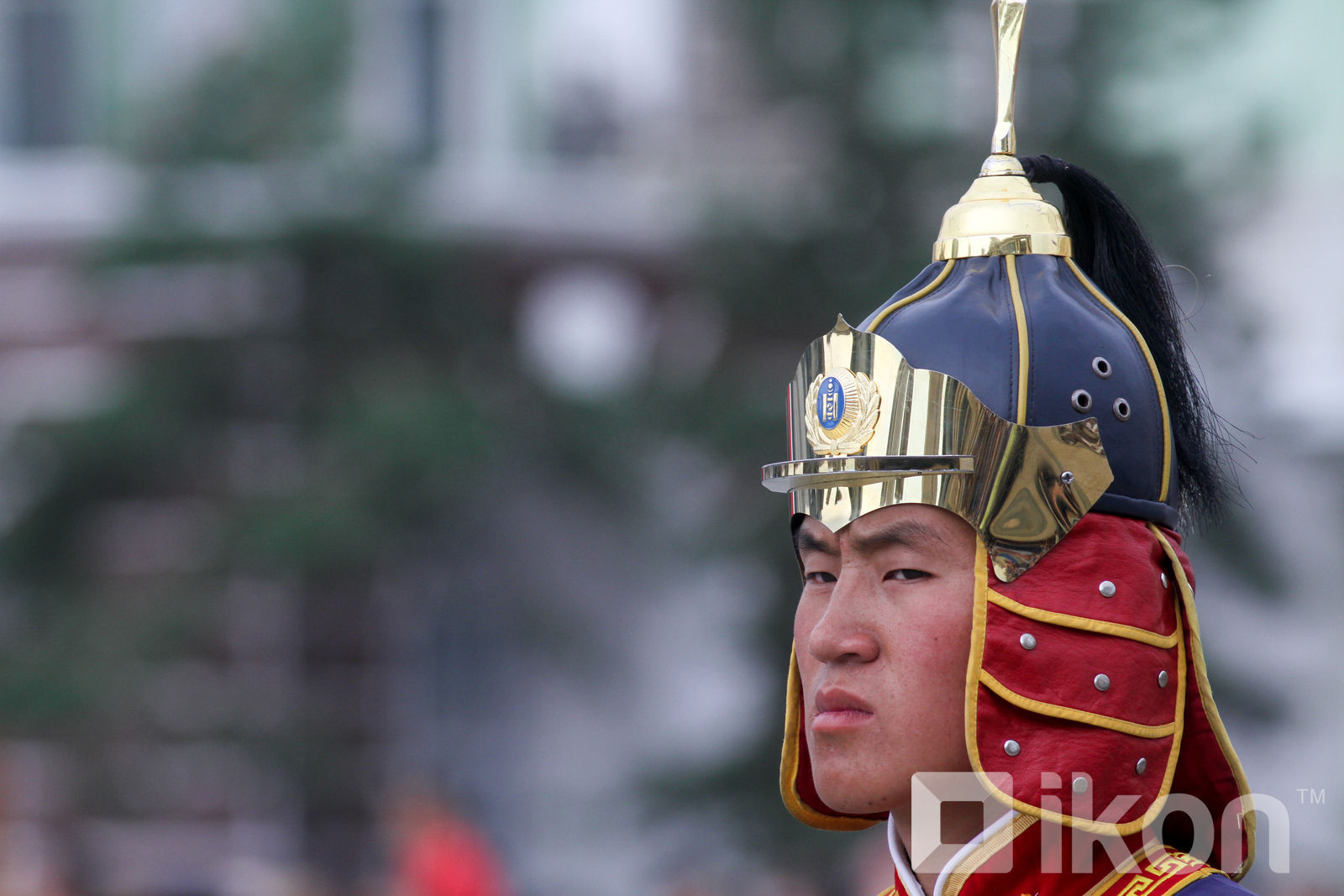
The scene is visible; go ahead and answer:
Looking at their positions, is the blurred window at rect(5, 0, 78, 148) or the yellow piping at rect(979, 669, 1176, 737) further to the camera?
the blurred window at rect(5, 0, 78, 148)

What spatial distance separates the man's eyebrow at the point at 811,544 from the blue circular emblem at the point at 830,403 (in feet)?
0.52

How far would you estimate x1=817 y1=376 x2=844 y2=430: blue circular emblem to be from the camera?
2416mm

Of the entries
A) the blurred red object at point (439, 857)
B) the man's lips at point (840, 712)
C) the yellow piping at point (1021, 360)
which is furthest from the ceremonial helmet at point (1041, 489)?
the blurred red object at point (439, 857)

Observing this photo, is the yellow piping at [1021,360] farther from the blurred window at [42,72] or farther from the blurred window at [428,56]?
the blurred window at [42,72]

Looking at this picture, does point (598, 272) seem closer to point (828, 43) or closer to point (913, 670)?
point (828, 43)

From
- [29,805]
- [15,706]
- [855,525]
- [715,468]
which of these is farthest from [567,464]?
[855,525]

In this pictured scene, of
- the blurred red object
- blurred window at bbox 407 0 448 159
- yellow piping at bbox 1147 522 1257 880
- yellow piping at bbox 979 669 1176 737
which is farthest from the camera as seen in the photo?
blurred window at bbox 407 0 448 159

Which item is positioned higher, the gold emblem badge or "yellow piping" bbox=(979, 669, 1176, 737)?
the gold emblem badge

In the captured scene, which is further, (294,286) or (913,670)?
(294,286)

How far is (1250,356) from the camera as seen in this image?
28.2 feet

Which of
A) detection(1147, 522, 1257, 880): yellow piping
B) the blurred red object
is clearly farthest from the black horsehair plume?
the blurred red object

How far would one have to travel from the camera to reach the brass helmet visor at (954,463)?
7.56 ft

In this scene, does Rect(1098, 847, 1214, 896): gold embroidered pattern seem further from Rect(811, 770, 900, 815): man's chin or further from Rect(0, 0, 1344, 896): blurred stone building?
Rect(0, 0, 1344, 896): blurred stone building

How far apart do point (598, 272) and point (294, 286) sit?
91.5 inches
